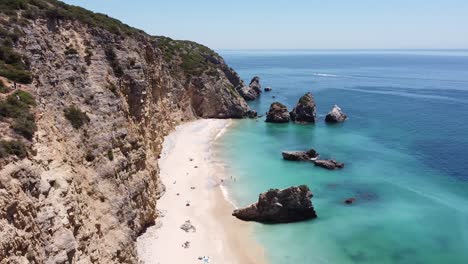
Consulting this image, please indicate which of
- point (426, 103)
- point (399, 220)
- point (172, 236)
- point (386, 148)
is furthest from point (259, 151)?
point (426, 103)

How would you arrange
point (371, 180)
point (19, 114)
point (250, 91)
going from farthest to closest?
point (250, 91) < point (371, 180) < point (19, 114)

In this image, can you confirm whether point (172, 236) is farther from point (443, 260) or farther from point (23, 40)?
point (443, 260)

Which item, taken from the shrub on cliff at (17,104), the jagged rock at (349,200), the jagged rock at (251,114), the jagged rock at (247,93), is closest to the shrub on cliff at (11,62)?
the shrub on cliff at (17,104)

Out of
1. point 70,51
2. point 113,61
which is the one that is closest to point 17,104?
point 70,51

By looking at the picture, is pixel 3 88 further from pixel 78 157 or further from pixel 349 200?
pixel 349 200

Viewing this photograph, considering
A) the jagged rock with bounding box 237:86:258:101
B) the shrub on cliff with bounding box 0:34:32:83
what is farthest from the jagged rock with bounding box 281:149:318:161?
the jagged rock with bounding box 237:86:258:101

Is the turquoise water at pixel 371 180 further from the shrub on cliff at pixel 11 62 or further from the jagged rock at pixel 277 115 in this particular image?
the shrub on cliff at pixel 11 62
